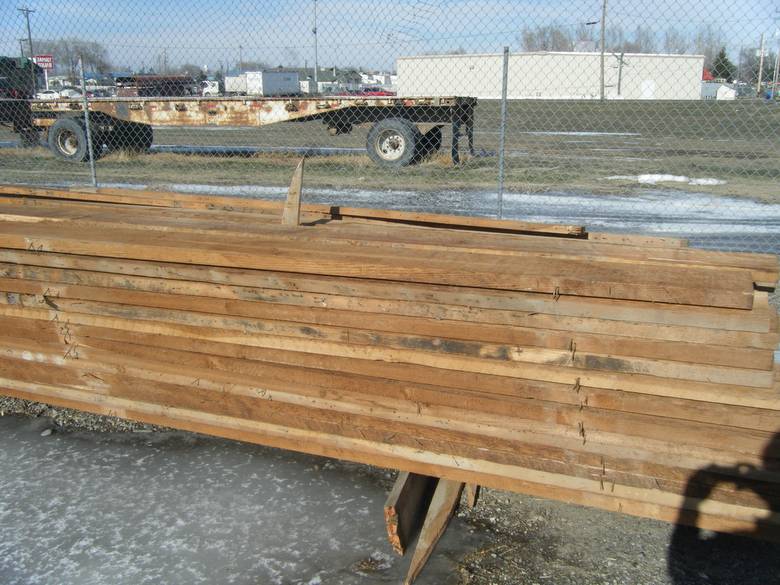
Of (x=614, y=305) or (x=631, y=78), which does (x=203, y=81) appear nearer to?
(x=614, y=305)

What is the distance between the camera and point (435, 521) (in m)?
2.96

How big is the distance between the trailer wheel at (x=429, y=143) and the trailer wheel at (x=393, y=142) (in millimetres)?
283

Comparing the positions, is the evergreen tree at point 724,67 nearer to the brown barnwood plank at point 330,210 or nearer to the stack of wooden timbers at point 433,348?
the brown barnwood plank at point 330,210

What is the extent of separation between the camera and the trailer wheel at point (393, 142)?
40.2 ft

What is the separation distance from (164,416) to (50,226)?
1.19 m

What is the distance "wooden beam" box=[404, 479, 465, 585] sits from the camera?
276cm

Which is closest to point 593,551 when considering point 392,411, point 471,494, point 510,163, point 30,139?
point 471,494

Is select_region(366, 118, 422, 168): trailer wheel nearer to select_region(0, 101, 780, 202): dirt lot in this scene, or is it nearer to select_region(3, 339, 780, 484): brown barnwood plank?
select_region(0, 101, 780, 202): dirt lot

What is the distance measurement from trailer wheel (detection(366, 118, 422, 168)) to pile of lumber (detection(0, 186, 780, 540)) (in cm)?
871

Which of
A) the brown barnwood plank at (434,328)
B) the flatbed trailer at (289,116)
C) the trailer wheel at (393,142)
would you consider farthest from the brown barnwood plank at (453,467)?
the flatbed trailer at (289,116)

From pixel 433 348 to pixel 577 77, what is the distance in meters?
37.3

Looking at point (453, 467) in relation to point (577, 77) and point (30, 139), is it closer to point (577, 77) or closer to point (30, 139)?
point (30, 139)

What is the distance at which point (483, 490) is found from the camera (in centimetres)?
333

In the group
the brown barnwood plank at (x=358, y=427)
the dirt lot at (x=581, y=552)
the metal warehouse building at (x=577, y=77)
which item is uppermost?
the metal warehouse building at (x=577, y=77)
